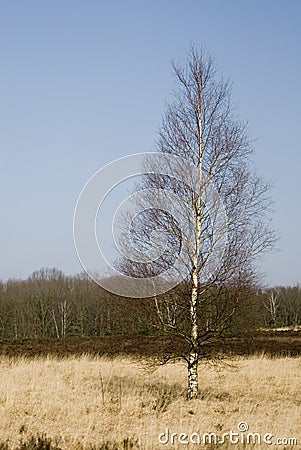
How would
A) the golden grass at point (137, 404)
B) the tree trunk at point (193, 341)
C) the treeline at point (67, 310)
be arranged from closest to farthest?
1. the golden grass at point (137, 404)
2. the tree trunk at point (193, 341)
3. the treeline at point (67, 310)

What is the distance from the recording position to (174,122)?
434 inches

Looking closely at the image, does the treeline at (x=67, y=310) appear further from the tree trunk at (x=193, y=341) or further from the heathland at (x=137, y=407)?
the tree trunk at (x=193, y=341)

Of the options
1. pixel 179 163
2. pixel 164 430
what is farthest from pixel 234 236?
pixel 164 430

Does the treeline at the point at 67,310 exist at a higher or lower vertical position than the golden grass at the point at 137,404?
higher

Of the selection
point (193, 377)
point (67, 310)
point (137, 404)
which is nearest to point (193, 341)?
point (193, 377)

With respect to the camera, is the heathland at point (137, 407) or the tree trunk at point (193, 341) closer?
the heathland at point (137, 407)

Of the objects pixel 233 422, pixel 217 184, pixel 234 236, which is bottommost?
pixel 233 422

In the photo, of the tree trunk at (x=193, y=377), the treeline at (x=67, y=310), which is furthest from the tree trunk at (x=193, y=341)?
the treeline at (x=67, y=310)

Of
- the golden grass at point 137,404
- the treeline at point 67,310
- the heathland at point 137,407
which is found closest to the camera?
the heathland at point 137,407

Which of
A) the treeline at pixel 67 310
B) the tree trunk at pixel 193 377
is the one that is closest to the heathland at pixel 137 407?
the tree trunk at pixel 193 377

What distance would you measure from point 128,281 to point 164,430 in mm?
3461

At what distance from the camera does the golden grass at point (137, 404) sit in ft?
25.9

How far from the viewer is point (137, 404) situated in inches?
384

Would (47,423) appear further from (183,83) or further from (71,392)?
(183,83)
